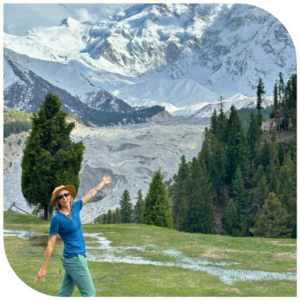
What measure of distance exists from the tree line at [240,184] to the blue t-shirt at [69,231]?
20.7 meters

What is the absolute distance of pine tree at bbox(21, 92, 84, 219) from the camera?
22938mm

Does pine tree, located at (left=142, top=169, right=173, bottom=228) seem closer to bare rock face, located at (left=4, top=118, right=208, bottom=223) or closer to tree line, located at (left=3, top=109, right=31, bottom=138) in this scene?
bare rock face, located at (left=4, top=118, right=208, bottom=223)

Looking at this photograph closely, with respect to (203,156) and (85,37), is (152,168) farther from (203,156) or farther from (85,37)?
(203,156)

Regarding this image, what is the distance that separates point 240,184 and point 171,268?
82.4 ft

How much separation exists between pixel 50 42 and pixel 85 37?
7432 millimetres

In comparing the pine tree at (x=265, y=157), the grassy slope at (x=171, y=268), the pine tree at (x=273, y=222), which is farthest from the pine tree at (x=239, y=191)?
the grassy slope at (x=171, y=268)

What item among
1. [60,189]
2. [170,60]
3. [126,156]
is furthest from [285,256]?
[170,60]

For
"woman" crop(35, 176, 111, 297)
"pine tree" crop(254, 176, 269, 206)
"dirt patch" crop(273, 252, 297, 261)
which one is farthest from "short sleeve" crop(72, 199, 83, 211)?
"pine tree" crop(254, 176, 269, 206)

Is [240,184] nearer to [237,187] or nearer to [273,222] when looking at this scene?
[237,187]

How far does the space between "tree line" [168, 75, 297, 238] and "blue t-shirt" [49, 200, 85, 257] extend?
815 inches

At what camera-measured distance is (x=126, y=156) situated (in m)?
83.7

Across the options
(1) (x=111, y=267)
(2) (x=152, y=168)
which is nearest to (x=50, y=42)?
(2) (x=152, y=168)

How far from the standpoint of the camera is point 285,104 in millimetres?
44375

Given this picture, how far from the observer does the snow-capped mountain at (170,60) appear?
91.4m
